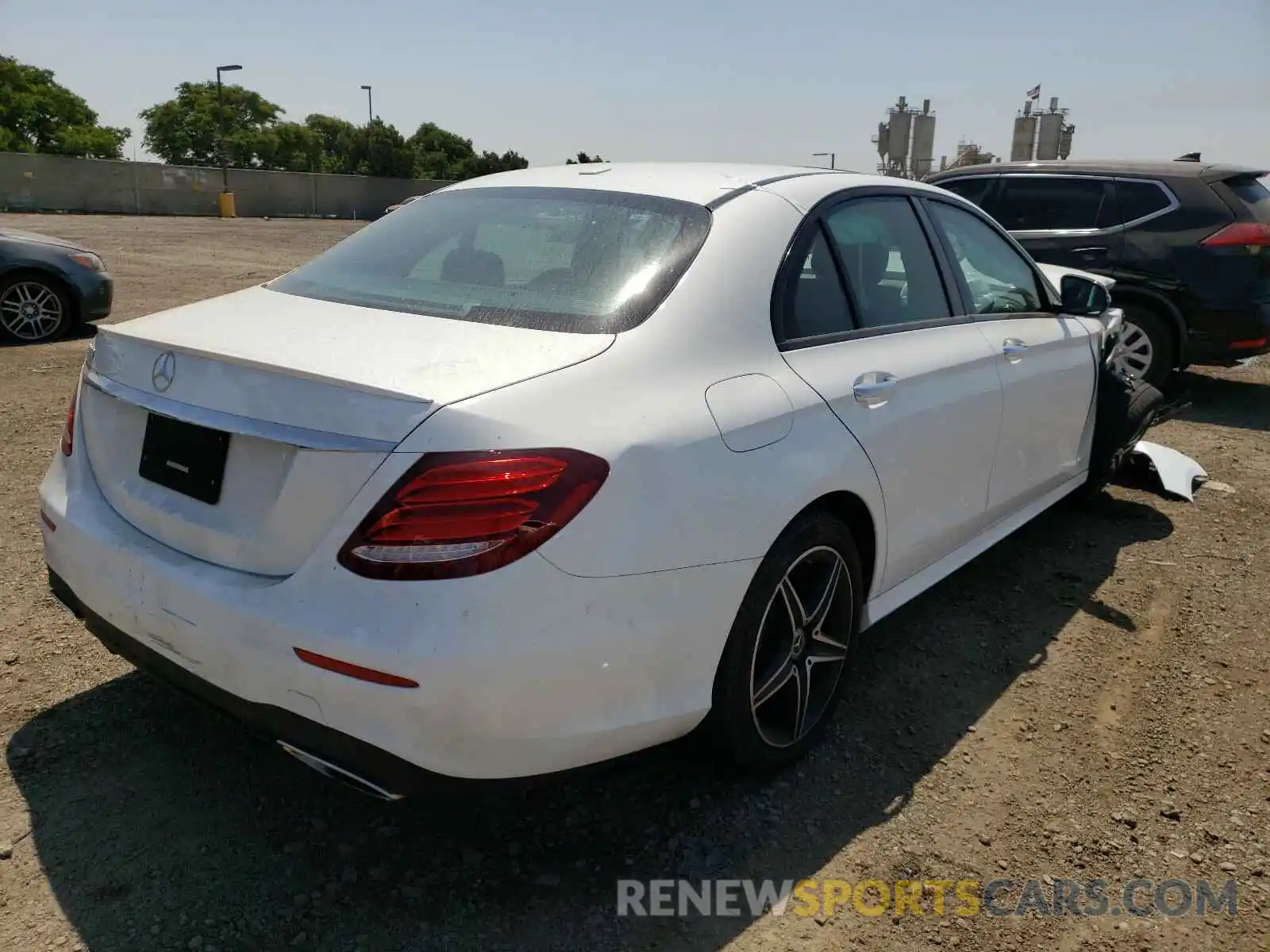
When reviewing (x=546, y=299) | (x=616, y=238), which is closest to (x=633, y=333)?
(x=546, y=299)

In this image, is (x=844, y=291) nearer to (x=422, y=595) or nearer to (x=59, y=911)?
(x=422, y=595)

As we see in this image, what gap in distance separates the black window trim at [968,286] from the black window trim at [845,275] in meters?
0.01

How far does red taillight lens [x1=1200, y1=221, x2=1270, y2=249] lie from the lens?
7.34 metres

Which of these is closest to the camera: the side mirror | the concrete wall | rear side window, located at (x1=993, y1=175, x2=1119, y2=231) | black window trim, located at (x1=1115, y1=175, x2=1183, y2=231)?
the side mirror

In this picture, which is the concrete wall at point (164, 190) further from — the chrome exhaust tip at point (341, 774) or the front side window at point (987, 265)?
the chrome exhaust tip at point (341, 774)

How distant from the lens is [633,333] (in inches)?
91.7

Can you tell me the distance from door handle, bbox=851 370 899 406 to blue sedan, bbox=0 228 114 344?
27.2 ft

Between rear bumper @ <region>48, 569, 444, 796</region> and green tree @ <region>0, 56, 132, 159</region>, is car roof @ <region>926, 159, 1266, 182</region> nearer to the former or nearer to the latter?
rear bumper @ <region>48, 569, 444, 796</region>

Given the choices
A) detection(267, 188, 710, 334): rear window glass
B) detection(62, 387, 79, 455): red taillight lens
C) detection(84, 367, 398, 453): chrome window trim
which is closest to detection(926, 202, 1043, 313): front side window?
detection(267, 188, 710, 334): rear window glass

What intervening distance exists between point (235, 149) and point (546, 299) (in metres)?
88.7

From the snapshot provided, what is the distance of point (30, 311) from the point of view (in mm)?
8523

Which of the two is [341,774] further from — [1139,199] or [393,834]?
[1139,199]

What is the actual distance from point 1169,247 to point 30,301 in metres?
9.58

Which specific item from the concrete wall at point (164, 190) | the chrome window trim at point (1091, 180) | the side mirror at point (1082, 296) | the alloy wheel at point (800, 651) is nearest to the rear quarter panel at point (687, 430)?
the alloy wheel at point (800, 651)
